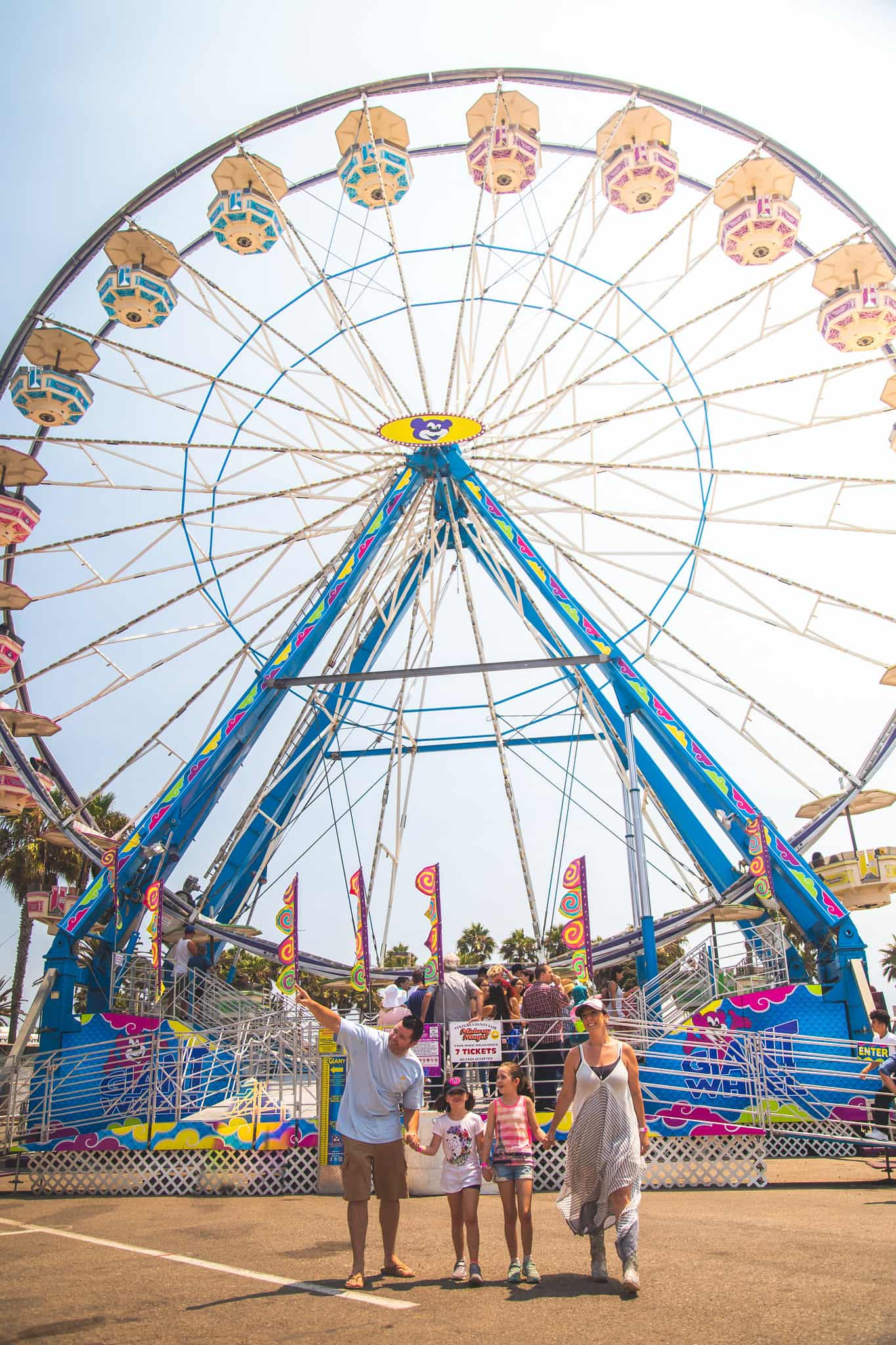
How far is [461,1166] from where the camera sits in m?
5.86

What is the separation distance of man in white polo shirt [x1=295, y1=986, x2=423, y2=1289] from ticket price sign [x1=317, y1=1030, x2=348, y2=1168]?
4.40 metres

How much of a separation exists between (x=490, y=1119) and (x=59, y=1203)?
21.1 feet

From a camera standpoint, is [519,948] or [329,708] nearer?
[329,708]

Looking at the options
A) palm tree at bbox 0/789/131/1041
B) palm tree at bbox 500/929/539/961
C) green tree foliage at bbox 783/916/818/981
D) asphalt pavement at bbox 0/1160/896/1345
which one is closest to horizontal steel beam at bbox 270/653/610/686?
green tree foliage at bbox 783/916/818/981

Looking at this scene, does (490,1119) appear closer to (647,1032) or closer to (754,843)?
(647,1032)

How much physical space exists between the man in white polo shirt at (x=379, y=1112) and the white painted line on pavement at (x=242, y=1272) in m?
0.42

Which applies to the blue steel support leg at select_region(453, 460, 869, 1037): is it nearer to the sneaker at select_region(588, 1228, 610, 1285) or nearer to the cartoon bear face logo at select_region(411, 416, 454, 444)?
the cartoon bear face logo at select_region(411, 416, 454, 444)

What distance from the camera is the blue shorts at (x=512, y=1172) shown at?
581cm

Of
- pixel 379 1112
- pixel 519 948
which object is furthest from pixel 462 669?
pixel 519 948

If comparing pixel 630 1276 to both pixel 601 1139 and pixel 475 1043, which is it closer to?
pixel 601 1139

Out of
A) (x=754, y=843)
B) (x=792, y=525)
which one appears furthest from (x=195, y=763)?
(x=792, y=525)

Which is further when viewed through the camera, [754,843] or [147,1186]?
[754,843]

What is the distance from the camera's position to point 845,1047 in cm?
→ 1381

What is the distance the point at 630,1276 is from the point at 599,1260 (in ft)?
1.65
